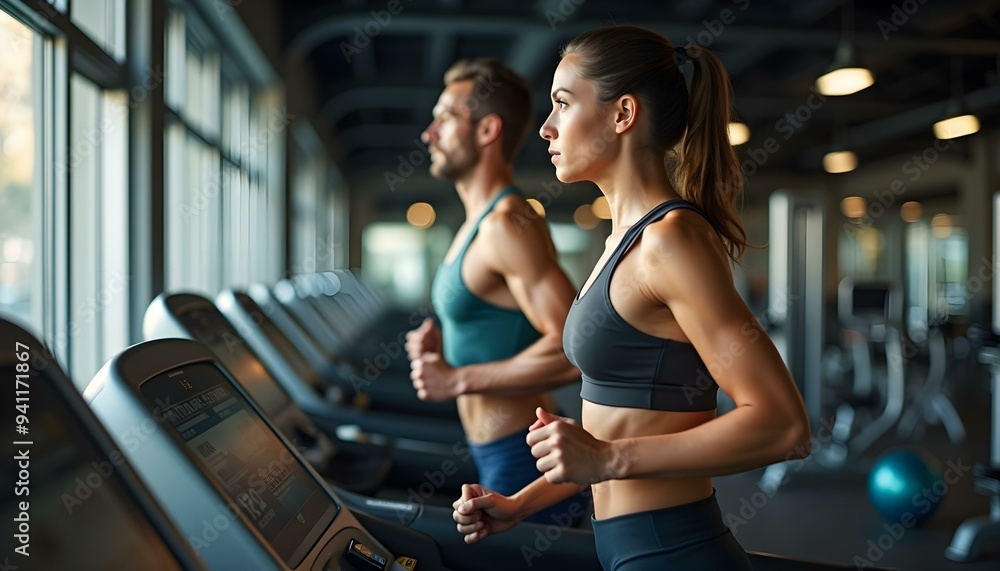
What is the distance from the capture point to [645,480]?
3.68 ft

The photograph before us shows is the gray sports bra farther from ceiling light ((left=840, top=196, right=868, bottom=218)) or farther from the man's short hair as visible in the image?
ceiling light ((left=840, top=196, right=868, bottom=218))

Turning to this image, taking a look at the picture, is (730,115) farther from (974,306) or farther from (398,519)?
(974,306)

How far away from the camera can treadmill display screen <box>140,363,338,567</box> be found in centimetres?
116

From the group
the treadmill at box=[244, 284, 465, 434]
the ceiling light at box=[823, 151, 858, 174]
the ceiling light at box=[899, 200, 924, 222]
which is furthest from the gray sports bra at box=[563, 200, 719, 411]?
the ceiling light at box=[899, 200, 924, 222]

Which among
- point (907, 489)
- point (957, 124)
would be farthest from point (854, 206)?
point (907, 489)

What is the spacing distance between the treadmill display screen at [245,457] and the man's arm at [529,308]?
1.84 ft

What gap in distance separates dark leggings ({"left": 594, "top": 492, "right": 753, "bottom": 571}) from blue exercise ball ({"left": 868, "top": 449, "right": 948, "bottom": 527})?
10.1 ft

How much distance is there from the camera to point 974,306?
1259 centimetres

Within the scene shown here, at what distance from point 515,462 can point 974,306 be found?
1286cm

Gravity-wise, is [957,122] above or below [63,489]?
above

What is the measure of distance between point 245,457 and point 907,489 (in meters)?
3.40

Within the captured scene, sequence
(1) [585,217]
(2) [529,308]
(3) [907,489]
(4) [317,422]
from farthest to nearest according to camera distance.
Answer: (1) [585,217] → (3) [907,489] → (4) [317,422] → (2) [529,308]

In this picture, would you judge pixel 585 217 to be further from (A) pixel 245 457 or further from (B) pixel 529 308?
(A) pixel 245 457

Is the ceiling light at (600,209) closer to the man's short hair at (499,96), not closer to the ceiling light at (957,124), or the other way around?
the ceiling light at (957,124)
